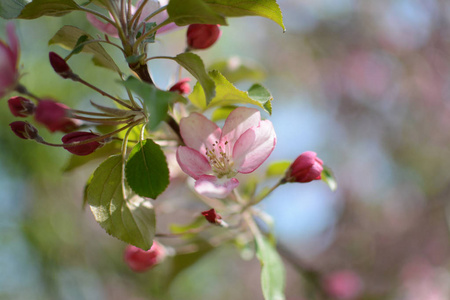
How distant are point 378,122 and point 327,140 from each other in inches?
20.7

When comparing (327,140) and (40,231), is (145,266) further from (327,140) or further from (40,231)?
(327,140)

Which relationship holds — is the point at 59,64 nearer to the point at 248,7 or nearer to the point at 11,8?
the point at 11,8

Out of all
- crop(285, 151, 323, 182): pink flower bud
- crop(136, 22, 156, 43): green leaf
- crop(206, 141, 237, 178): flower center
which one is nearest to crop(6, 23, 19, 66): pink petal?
crop(136, 22, 156, 43): green leaf

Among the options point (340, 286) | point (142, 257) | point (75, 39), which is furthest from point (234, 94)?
point (340, 286)

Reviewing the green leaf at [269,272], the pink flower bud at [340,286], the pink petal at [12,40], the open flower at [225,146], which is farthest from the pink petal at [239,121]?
the pink flower bud at [340,286]

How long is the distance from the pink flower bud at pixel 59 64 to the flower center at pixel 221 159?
1.27 feet

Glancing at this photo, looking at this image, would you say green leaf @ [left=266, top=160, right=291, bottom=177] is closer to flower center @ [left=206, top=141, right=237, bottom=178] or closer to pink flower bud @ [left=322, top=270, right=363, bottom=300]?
flower center @ [left=206, top=141, right=237, bottom=178]

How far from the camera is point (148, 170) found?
0.91 m

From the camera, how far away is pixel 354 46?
14.0ft

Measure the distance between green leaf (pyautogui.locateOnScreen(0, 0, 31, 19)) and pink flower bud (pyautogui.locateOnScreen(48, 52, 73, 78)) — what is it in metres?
0.13

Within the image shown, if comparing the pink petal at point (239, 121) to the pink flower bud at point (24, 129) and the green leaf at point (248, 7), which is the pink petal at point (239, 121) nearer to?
the green leaf at point (248, 7)

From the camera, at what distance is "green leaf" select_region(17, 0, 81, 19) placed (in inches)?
34.9

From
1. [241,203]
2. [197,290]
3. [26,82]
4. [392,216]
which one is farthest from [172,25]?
[392,216]

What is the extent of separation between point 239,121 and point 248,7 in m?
0.26
